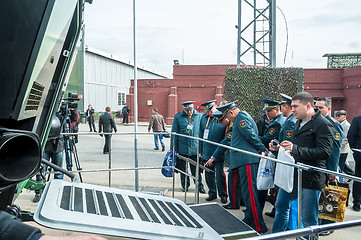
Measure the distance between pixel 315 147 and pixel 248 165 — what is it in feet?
3.26

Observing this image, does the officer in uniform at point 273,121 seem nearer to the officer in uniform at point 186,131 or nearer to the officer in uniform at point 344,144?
the officer in uniform at point 186,131

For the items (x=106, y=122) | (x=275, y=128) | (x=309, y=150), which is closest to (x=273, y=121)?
(x=275, y=128)

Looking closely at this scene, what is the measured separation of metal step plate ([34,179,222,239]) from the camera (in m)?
1.47

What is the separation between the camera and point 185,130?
6.18 m

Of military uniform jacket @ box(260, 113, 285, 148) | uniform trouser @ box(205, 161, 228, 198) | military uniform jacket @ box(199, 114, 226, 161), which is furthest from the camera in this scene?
military uniform jacket @ box(199, 114, 226, 161)

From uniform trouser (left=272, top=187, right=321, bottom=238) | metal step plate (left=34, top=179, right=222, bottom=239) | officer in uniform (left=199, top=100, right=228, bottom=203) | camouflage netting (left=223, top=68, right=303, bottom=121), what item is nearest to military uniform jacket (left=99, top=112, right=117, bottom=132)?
camouflage netting (left=223, top=68, right=303, bottom=121)

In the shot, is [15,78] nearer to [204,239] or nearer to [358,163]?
[204,239]

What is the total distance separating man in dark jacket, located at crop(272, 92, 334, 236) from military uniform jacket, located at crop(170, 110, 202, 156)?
2.63 metres

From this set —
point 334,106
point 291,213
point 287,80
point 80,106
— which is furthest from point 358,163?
point 334,106

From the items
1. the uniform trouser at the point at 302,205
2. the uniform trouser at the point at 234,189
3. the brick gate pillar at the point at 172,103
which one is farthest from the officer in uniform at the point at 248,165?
the brick gate pillar at the point at 172,103

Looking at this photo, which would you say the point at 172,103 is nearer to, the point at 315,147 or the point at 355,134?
the point at 355,134

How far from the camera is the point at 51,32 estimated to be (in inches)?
62.4

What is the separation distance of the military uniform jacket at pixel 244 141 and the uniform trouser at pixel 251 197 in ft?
0.32

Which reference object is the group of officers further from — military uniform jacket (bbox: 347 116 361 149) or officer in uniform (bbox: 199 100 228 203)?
military uniform jacket (bbox: 347 116 361 149)
